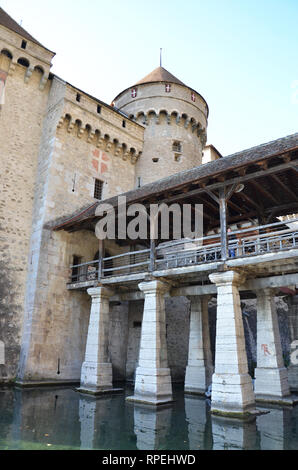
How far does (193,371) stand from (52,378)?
6.27 metres

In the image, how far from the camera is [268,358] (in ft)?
41.6

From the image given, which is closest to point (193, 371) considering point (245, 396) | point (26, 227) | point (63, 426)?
point (245, 396)

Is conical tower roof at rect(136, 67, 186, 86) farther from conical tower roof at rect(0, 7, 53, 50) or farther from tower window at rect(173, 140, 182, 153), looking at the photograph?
conical tower roof at rect(0, 7, 53, 50)

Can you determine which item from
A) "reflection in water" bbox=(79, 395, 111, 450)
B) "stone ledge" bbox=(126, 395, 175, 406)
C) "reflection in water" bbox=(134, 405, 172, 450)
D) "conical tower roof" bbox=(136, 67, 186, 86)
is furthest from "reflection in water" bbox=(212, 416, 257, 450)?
"conical tower roof" bbox=(136, 67, 186, 86)

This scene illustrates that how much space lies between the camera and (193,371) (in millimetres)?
14961

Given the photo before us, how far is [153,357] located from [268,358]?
13.4ft

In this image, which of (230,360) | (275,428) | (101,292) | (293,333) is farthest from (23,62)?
(275,428)

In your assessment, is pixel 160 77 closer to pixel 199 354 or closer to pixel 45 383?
pixel 199 354

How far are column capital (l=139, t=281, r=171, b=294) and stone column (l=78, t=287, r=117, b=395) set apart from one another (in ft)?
8.56

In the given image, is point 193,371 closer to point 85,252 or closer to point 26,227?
point 85,252

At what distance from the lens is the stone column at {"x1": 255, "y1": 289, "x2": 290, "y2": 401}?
488 inches

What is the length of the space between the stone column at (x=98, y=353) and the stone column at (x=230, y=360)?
18.3 ft

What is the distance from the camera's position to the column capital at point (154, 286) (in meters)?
13.2
